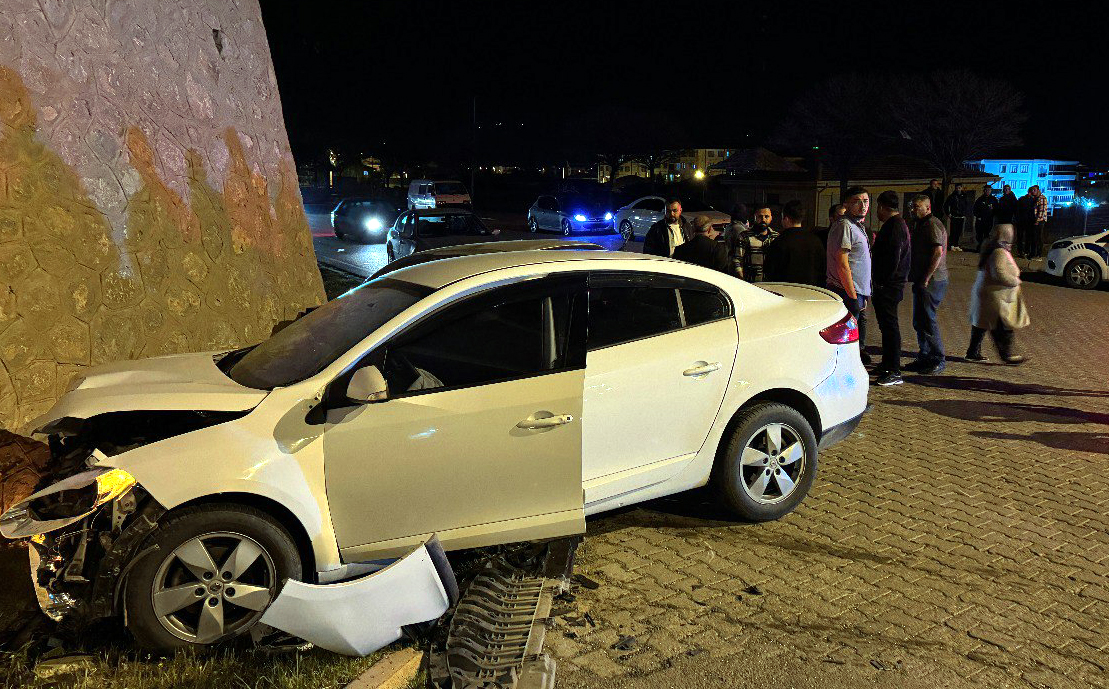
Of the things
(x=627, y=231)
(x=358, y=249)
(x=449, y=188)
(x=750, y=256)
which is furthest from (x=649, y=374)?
(x=449, y=188)

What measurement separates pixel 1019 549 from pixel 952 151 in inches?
1804

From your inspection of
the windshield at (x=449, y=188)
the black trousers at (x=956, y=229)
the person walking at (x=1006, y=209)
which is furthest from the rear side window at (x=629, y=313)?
the windshield at (x=449, y=188)

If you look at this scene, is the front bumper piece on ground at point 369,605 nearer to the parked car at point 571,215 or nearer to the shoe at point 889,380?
the shoe at point 889,380

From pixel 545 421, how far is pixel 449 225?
1492cm

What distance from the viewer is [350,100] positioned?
6062 centimetres

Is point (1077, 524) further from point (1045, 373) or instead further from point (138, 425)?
point (138, 425)

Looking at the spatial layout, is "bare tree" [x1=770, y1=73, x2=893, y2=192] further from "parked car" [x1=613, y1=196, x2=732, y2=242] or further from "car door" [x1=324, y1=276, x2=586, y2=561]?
"car door" [x1=324, y1=276, x2=586, y2=561]

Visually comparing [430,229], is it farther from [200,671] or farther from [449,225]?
[200,671]

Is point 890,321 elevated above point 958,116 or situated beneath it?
situated beneath

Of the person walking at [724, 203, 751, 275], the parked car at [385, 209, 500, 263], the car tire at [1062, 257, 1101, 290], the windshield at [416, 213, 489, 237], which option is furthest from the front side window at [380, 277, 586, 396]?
the car tire at [1062, 257, 1101, 290]

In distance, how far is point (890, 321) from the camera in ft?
30.0

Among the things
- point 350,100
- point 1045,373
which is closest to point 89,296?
point 1045,373

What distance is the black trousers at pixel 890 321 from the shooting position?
914 centimetres

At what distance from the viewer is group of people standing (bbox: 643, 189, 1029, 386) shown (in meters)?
8.98
